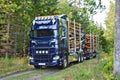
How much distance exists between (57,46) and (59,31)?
3.49 feet

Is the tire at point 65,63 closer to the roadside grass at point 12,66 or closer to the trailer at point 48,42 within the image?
the trailer at point 48,42

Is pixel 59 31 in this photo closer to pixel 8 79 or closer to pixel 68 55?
pixel 68 55

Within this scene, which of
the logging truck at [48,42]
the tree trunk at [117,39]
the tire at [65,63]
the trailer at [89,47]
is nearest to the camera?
the tree trunk at [117,39]

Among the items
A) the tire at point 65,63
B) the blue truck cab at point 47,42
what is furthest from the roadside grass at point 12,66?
the tire at point 65,63

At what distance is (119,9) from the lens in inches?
592

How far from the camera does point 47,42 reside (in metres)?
23.0

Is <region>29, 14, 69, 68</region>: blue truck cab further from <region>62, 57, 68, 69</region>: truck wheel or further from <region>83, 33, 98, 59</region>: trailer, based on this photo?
<region>83, 33, 98, 59</region>: trailer

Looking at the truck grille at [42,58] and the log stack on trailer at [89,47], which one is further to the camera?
the log stack on trailer at [89,47]

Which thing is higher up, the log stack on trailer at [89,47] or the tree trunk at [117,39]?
the tree trunk at [117,39]

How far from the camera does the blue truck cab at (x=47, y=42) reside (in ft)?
75.5

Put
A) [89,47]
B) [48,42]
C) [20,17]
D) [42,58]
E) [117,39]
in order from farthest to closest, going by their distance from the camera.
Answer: [89,47]
[20,17]
[42,58]
[48,42]
[117,39]

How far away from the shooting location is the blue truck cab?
23.0 meters

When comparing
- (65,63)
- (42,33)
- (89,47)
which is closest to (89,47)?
(89,47)

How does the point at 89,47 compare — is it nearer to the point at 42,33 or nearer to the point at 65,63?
the point at 65,63
